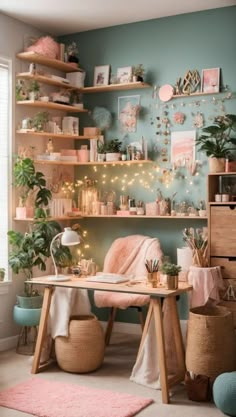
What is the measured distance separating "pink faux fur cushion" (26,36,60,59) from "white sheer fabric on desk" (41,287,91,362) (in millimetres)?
2237

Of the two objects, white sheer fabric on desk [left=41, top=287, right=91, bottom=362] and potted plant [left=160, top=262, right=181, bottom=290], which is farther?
white sheer fabric on desk [left=41, top=287, right=91, bottom=362]

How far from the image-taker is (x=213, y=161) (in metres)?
4.89

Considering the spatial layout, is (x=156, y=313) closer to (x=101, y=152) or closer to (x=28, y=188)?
(x=28, y=188)

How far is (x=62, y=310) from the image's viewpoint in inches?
181

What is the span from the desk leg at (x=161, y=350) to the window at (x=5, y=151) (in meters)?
1.78

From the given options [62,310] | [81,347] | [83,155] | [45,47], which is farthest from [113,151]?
[81,347]

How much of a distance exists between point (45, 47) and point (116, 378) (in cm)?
305

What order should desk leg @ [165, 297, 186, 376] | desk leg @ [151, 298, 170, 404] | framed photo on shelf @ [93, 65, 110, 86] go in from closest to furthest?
desk leg @ [151, 298, 170, 404] → desk leg @ [165, 297, 186, 376] → framed photo on shelf @ [93, 65, 110, 86]

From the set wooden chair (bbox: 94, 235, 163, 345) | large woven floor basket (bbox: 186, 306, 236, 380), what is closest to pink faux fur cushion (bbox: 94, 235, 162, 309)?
wooden chair (bbox: 94, 235, 163, 345)

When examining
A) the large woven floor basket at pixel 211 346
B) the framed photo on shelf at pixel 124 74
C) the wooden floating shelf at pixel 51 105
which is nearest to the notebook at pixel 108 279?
the large woven floor basket at pixel 211 346

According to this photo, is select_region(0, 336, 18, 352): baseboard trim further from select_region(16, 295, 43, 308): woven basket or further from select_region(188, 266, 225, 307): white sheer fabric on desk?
select_region(188, 266, 225, 307): white sheer fabric on desk

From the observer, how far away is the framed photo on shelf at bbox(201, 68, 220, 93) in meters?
5.20

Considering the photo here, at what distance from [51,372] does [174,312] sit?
3.59 feet

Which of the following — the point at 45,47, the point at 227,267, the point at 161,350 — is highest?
the point at 45,47
